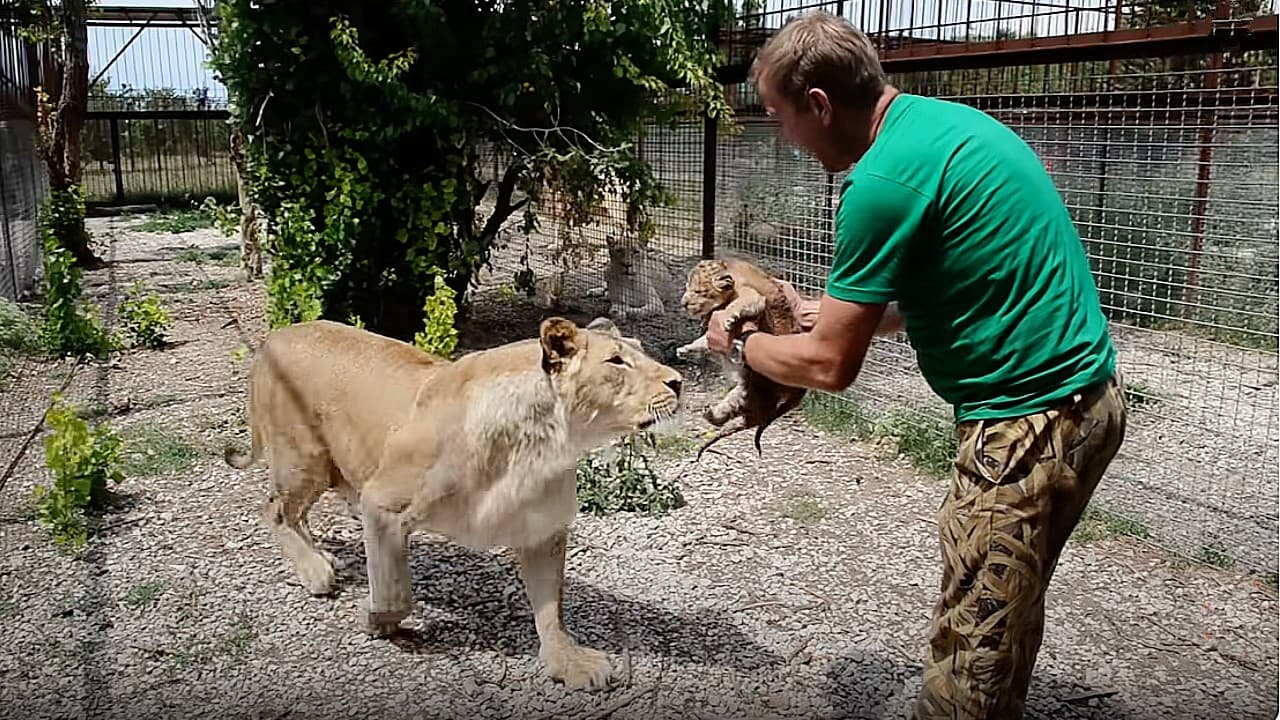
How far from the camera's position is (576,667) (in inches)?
150

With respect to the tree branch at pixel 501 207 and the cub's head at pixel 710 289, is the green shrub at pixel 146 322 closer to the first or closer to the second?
the tree branch at pixel 501 207

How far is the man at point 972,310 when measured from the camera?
2.24 meters

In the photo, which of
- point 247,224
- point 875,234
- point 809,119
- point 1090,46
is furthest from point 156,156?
point 875,234

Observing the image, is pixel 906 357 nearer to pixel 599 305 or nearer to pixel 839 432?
pixel 839 432

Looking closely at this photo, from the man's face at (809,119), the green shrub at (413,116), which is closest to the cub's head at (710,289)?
the man's face at (809,119)

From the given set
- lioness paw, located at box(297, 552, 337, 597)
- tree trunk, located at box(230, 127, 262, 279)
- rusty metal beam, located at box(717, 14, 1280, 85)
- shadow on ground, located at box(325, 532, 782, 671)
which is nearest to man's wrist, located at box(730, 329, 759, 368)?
shadow on ground, located at box(325, 532, 782, 671)

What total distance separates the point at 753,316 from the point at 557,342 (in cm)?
81

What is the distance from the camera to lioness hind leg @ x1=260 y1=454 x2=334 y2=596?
4285 mm

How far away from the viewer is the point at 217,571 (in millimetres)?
4688

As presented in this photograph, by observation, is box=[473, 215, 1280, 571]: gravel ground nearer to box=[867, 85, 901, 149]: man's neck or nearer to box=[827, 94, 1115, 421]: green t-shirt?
box=[827, 94, 1115, 421]: green t-shirt

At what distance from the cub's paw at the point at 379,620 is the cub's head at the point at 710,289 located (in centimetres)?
181

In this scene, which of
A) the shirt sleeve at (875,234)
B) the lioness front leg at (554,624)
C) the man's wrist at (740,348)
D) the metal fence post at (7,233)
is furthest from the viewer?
the metal fence post at (7,233)

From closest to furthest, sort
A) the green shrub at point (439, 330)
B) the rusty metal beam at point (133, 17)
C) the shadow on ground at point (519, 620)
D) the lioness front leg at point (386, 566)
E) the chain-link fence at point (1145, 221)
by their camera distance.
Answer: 1. the lioness front leg at point (386, 566)
2. the shadow on ground at point (519, 620)
3. the chain-link fence at point (1145, 221)
4. the green shrub at point (439, 330)
5. the rusty metal beam at point (133, 17)

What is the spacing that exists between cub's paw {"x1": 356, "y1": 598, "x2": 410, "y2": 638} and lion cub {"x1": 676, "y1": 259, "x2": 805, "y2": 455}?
5.50ft
